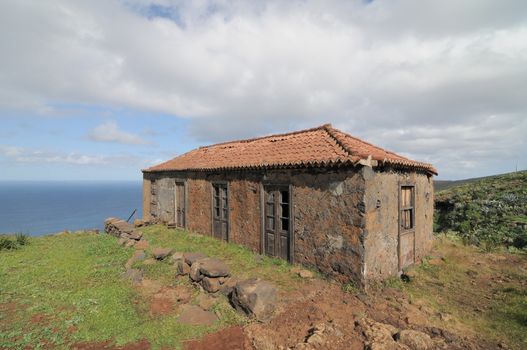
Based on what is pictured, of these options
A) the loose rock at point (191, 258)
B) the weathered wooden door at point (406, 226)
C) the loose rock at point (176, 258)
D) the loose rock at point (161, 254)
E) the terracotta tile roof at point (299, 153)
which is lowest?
the loose rock at point (176, 258)

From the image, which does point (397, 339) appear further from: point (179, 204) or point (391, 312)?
point (179, 204)

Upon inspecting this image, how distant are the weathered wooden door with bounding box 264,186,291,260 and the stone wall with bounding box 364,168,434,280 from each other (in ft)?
8.14

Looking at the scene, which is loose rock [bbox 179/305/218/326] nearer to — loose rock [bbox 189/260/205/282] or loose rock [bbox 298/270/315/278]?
loose rock [bbox 189/260/205/282]

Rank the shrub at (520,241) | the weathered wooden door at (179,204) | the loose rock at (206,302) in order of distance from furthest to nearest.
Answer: the weathered wooden door at (179,204)
the shrub at (520,241)
the loose rock at (206,302)

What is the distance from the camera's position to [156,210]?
1669 cm

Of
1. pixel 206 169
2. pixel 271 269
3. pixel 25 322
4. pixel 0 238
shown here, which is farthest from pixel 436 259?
pixel 0 238

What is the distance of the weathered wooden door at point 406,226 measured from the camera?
8805 millimetres

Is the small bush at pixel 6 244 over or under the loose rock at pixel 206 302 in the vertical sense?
over

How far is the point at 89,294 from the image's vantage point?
728cm

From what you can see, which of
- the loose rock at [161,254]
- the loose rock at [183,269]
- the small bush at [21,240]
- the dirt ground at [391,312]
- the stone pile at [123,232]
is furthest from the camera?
the small bush at [21,240]

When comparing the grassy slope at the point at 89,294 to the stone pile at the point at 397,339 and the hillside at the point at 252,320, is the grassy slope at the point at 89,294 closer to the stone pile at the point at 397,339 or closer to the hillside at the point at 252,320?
the hillside at the point at 252,320

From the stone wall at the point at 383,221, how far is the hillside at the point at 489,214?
6.10 m

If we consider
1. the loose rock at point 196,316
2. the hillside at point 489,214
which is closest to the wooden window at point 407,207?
the hillside at point 489,214

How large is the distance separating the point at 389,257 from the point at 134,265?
7658 mm
